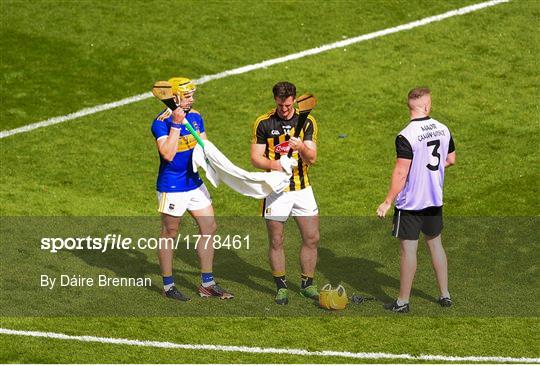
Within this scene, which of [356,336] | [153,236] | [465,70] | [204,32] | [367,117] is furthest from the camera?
[204,32]

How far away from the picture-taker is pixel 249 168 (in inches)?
830

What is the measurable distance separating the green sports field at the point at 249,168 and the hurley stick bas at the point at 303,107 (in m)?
2.07

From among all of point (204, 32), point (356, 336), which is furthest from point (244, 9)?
point (356, 336)

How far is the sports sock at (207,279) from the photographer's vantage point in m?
16.2

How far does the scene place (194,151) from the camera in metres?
15.9

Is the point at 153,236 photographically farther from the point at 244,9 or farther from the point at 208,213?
the point at 244,9

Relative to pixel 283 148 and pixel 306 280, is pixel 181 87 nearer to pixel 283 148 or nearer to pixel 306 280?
pixel 283 148

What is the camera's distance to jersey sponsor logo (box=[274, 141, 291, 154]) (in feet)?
52.0

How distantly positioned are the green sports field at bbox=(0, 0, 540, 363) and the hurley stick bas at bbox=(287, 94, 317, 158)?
2.07 meters

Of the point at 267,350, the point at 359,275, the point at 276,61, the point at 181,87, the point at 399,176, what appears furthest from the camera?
the point at 276,61

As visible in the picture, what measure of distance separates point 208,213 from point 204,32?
10138mm

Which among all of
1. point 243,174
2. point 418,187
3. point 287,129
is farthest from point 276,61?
point 418,187

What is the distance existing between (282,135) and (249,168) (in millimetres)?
5257

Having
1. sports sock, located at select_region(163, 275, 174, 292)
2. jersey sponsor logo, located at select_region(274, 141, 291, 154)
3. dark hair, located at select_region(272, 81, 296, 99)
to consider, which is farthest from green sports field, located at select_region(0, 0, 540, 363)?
dark hair, located at select_region(272, 81, 296, 99)
